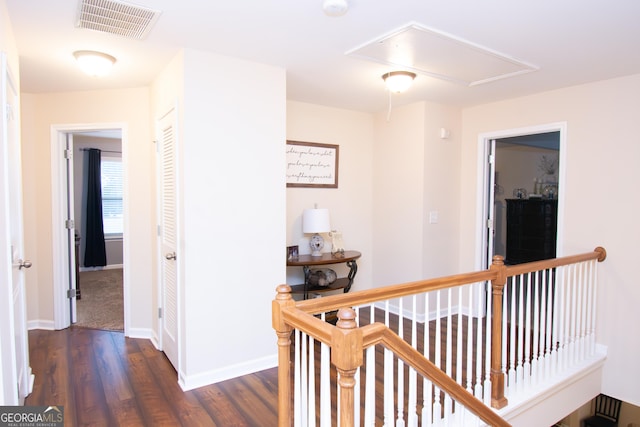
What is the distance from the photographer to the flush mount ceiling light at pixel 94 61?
2.72 meters

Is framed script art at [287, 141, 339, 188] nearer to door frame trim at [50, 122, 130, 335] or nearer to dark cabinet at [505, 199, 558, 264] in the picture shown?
door frame trim at [50, 122, 130, 335]

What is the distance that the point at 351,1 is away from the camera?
2.00 metres

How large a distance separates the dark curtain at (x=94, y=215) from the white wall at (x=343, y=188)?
4.52 m

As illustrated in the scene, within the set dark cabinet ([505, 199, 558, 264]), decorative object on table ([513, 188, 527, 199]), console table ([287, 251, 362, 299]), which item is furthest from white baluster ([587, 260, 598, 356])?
decorative object on table ([513, 188, 527, 199])

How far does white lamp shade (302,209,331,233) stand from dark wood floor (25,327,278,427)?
1.47 m

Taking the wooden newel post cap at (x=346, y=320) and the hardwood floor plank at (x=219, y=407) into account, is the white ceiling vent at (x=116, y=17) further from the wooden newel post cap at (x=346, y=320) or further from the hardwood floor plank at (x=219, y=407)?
the hardwood floor plank at (x=219, y=407)

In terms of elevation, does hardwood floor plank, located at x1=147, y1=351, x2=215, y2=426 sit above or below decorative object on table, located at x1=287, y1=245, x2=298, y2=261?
below

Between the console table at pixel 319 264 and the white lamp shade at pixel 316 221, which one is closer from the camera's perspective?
the console table at pixel 319 264

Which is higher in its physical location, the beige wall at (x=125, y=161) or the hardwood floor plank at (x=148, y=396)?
the beige wall at (x=125, y=161)

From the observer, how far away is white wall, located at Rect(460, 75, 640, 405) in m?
3.24

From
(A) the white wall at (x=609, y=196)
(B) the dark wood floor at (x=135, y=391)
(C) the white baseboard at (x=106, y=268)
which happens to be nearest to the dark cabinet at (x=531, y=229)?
(A) the white wall at (x=609, y=196)

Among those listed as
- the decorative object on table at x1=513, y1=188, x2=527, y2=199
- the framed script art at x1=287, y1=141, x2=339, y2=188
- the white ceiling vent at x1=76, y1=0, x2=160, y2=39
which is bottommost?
the decorative object on table at x1=513, y1=188, x2=527, y2=199

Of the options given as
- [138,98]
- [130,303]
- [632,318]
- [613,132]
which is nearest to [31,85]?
[138,98]

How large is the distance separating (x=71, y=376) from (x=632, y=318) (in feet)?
14.8
